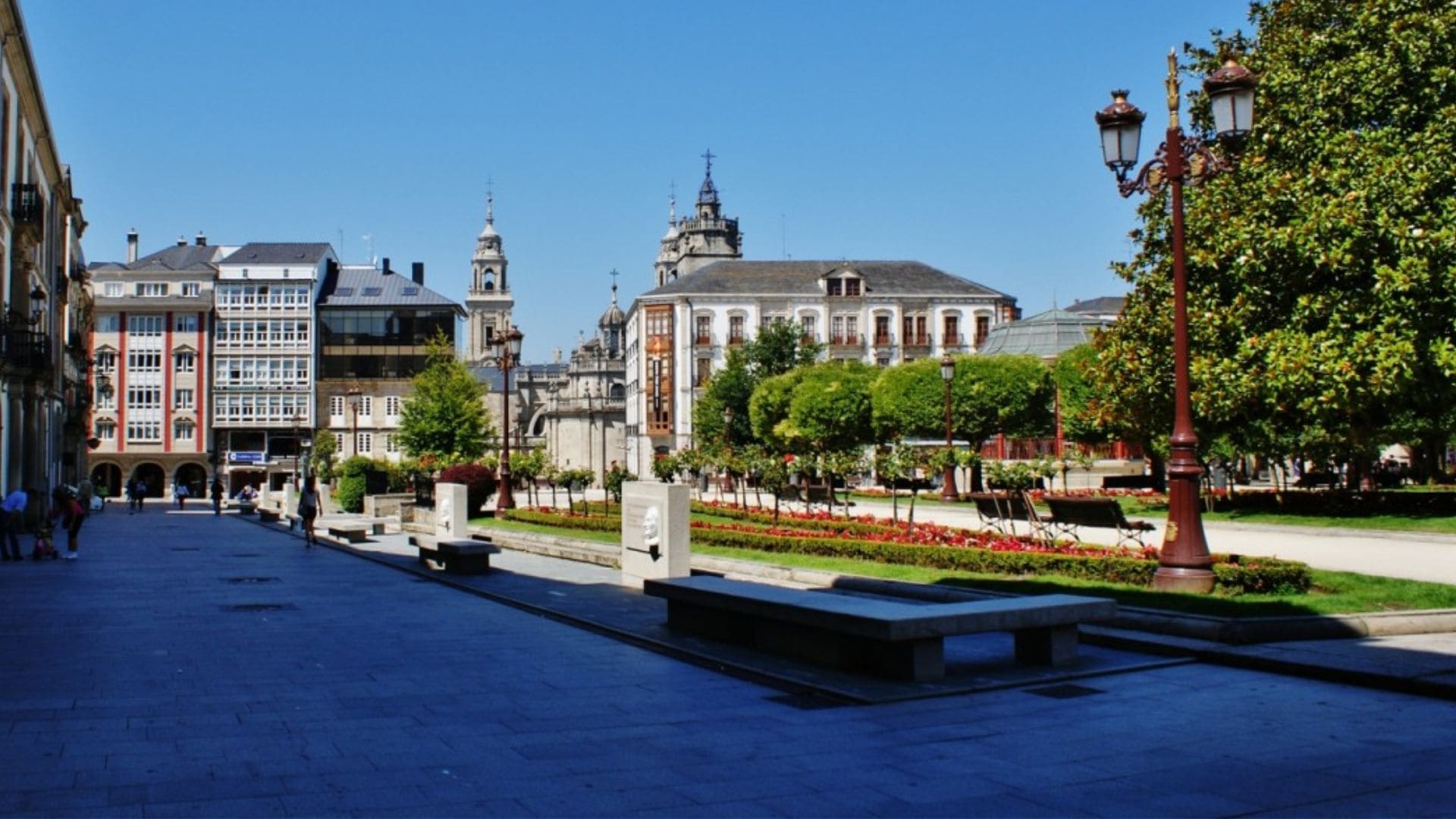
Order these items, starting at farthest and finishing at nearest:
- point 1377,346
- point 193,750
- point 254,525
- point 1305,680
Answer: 1. point 254,525
2. point 1377,346
3. point 1305,680
4. point 193,750

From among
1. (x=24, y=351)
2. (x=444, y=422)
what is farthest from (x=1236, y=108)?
Result: (x=444, y=422)

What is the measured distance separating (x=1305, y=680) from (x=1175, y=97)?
7226mm

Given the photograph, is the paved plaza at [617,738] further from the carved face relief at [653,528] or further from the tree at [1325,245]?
the tree at [1325,245]

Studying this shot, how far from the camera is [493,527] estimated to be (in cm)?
3002

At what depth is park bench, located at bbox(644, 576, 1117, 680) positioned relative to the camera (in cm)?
924

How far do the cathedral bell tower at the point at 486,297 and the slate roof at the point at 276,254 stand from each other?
4726 cm

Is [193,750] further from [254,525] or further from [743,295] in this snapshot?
[743,295]

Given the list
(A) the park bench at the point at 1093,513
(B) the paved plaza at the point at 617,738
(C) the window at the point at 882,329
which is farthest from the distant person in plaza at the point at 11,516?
(C) the window at the point at 882,329

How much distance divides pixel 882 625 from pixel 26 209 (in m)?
31.1

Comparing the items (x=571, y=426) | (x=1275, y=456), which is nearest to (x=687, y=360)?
(x=571, y=426)

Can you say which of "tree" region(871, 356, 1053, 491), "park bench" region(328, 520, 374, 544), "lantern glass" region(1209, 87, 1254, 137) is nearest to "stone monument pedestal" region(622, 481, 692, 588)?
"lantern glass" region(1209, 87, 1254, 137)

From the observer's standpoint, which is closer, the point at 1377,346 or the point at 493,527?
the point at 1377,346

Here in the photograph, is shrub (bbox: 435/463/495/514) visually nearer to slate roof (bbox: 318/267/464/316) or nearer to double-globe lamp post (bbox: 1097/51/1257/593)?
double-globe lamp post (bbox: 1097/51/1257/593)

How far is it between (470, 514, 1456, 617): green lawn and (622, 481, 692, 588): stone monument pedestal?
2260 millimetres
